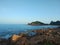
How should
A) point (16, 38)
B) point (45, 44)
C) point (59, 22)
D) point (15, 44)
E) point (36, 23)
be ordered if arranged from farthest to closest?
point (36, 23)
point (59, 22)
point (16, 38)
point (15, 44)
point (45, 44)

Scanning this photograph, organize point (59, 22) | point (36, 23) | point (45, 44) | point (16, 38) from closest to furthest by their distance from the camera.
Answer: point (45, 44) < point (16, 38) < point (59, 22) < point (36, 23)

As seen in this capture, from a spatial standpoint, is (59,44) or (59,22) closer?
(59,44)

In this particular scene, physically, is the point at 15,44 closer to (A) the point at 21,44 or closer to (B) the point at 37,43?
(A) the point at 21,44

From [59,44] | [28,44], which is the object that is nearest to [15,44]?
[28,44]

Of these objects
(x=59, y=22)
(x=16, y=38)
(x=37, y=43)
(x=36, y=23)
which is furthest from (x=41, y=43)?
(x=36, y=23)

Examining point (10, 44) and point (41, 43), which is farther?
point (10, 44)

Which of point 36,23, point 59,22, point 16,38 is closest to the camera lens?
point 16,38

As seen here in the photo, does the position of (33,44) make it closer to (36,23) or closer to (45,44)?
(45,44)

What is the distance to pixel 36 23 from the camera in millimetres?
134375

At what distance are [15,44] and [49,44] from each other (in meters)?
4.26

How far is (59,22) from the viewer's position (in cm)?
11131

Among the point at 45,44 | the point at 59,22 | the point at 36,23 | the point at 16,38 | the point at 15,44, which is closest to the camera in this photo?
the point at 45,44

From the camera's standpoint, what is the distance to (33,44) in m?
14.3

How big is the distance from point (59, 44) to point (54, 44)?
0.55 metres
